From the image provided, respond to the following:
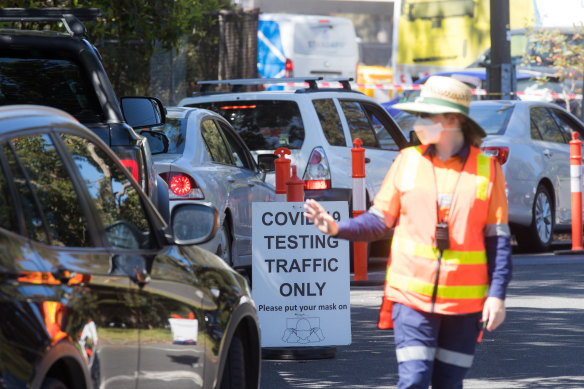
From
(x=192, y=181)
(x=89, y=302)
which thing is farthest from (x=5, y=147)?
(x=192, y=181)

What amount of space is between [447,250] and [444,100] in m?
0.59

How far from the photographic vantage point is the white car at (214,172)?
32.9 feet

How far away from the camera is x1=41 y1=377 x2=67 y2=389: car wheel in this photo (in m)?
3.55

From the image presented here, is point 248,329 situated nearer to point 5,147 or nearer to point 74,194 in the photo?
point 74,194

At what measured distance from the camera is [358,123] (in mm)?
13062

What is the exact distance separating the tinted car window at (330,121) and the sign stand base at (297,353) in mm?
4291

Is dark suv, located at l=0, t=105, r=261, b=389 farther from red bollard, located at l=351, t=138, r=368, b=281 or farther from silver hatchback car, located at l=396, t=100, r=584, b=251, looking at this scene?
silver hatchback car, located at l=396, t=100, r=584, b=251

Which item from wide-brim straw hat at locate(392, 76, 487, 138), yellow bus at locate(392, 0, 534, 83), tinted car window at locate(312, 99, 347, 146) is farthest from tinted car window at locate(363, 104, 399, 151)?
yellow bus at locate(392, 0, 534, 83)

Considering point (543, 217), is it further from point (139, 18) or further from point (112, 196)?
point (112, 196)

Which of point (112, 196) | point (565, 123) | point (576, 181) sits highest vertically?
point (112, 196)

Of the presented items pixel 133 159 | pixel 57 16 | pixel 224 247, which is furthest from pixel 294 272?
pixel 224 247

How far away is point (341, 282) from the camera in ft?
27.0

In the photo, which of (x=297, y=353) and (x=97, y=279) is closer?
(x=97, y=279)

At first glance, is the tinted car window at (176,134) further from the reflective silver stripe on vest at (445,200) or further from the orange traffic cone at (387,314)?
the reflective silver stripe on vest at (445,200)
